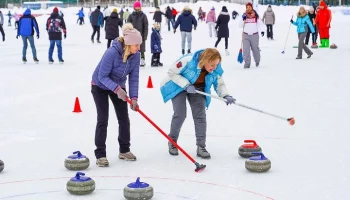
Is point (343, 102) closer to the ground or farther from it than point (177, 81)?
closer to the ground

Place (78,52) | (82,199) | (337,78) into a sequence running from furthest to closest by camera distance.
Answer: (78,52) → (337,78) → (82,199)

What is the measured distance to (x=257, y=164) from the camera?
593 cm

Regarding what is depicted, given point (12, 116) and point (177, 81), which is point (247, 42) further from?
point (177, 81)

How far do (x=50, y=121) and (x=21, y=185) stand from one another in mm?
3273

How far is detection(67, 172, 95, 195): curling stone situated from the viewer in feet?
17.1

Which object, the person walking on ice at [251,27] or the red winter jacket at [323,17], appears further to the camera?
the red winter jacket at [323,17]

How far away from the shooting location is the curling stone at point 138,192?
500cm

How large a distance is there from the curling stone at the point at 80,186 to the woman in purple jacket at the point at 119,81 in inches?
36.8

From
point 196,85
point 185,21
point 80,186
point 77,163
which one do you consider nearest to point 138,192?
point 80,186

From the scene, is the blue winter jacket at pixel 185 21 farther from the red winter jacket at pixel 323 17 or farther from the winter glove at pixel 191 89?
the winter glove at pixel 191 89

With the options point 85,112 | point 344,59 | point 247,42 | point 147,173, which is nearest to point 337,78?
point 247,42

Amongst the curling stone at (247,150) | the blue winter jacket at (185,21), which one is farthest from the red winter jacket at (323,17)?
the curling stone at (247,150)

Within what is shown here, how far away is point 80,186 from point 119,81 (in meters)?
1.35

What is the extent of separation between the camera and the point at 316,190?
5.41 m
